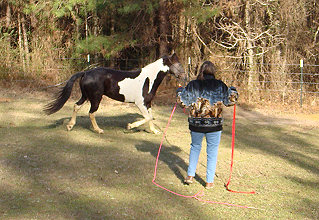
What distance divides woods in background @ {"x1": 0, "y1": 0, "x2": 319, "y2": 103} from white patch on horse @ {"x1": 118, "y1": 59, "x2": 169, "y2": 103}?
5326mm

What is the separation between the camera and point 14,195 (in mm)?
5043

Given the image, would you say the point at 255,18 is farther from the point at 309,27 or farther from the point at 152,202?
the point at 152,202

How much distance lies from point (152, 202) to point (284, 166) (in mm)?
2925

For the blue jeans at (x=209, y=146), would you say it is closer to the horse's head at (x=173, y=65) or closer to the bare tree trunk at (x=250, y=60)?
the horse's head at (x=173, y=65)

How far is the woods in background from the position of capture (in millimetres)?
14703

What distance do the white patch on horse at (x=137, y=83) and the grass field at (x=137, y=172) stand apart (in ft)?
2.93

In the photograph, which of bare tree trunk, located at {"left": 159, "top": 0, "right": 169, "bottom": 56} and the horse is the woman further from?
bare tree trunk, located at {"left": 159, "top": 0, "right": 169, "bottom": 56}

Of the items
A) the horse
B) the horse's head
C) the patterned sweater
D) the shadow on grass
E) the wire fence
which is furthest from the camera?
the wire fence

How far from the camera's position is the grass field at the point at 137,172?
187 inches

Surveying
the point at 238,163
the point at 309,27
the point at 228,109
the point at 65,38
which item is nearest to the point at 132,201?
→ the point at 238,163

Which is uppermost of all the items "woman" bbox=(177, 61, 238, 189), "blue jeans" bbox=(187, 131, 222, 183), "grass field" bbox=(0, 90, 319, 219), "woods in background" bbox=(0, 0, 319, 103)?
"woods in background" bbox=(0, 0, 319, 103)

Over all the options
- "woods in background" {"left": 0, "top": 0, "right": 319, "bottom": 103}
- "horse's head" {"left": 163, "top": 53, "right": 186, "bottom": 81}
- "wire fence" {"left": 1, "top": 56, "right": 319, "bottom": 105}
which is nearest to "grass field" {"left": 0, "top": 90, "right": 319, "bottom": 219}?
"horse's head" {"left": 163, "top": 53, "right": 186, "bottom": 81}

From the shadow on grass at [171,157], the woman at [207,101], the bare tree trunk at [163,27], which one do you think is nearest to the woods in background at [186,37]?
the bare tree trunk at [163,27]

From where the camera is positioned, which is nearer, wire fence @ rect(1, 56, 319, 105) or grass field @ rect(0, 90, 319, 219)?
grass field @ rect(0, 90, 319, 219)
